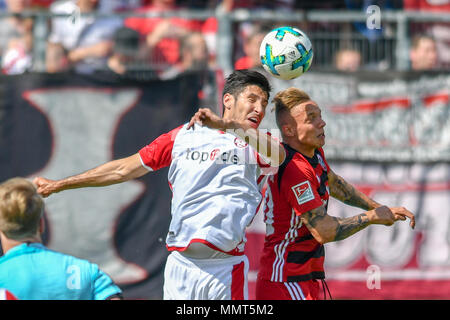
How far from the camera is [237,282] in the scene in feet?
18.5

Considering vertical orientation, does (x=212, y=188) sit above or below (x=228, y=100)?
below

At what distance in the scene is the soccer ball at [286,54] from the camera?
6.58m

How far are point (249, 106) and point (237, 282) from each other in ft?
4.40

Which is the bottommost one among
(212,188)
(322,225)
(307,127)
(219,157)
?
(322,225)

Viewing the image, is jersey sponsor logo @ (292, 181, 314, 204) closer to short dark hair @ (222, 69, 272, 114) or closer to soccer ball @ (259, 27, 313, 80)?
short dark hair @ (222, 69, 272, 114)

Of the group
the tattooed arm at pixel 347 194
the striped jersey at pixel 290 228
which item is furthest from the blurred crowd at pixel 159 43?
the striped jersey at pixel 290 228

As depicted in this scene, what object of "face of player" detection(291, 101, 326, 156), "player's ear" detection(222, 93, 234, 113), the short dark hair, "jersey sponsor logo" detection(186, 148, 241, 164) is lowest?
"jersey sponsor logo" detection(186, 148, 241, 164)

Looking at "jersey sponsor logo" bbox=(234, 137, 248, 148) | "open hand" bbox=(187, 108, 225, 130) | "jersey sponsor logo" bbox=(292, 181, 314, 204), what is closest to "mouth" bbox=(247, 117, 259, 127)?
"jersey sponsor logo" bbox=(234, 137, 248, 148)

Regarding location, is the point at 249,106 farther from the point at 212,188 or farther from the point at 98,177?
the point at 98,177

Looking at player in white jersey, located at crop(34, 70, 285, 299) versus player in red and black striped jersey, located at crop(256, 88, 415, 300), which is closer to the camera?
player in white jersey, located at crop(34, 70, 285, 299)

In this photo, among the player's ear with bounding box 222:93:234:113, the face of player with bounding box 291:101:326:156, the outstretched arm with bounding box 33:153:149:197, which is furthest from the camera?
the face of player with bounding box 291:101:326:156

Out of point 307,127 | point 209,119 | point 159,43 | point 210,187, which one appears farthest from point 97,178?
point 159,43

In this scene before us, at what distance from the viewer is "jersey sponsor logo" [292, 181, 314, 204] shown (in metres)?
5.67
